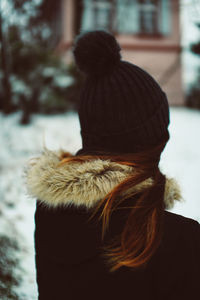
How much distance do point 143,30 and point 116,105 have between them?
8796mm

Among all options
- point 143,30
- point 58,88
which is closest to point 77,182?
point 58,88

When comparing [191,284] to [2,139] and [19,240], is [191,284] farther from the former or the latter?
[2,139]

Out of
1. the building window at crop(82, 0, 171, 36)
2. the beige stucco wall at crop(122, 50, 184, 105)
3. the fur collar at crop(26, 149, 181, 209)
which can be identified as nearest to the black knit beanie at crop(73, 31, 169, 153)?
the fur collar at crop(26, 149, 181, 209)

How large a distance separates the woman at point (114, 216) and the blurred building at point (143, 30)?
8.14 meters

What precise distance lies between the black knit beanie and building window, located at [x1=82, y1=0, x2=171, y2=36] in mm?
8130

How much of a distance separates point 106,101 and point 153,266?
623 millimetres

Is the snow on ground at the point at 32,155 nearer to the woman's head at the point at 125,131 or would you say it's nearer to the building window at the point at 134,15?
the woman's head at the point at 125,131

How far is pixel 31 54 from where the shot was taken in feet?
24.7

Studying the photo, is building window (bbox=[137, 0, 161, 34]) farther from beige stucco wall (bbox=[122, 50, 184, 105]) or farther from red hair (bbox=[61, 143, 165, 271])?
red hair (bbox=[61, 143, 165, 271])

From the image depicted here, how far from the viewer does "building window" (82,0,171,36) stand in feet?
29.2

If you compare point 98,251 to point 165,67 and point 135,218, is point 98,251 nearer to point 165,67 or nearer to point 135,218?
point 135,218

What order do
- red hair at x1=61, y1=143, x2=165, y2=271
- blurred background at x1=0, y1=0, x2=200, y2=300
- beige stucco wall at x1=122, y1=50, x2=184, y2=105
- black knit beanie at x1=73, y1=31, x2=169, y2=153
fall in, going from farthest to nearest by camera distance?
1. beige stucco wall at x1=122, y1=50, x2=184, y2=105
2. blurred background at x1=0, y1=0, x2=200, y2=300
3. black knit beanie at x1=73, y1=31, x2=169, y2=153
4. red hair at x1=61, y1=143, x2=165, y2=271

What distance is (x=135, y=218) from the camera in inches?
41.6

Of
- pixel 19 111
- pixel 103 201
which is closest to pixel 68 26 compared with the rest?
pixel 19 111
